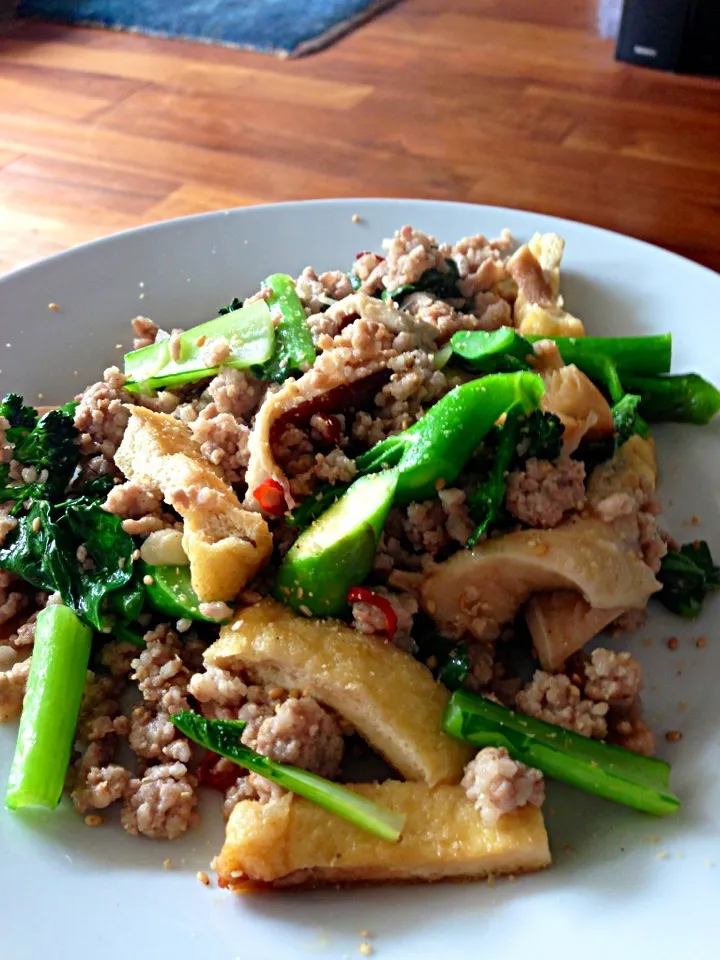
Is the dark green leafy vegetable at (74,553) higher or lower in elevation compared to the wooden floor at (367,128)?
lower

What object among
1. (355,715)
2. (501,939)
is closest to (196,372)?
(355,715)

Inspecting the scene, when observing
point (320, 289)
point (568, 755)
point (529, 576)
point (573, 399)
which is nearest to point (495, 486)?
point (529, 576)

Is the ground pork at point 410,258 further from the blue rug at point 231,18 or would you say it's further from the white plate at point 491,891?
the blue rug at point 231,18

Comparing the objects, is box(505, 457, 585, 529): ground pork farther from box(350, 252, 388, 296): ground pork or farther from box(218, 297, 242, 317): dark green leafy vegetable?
box(218, 297, 242, 317): dark green leafy vegetable

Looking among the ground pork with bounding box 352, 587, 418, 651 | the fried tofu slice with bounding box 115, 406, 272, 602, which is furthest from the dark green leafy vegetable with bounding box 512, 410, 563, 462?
the fried tofu slice with bounding box 115, 406, 272, 602

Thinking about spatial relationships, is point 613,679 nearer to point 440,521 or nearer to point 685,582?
point 685,582

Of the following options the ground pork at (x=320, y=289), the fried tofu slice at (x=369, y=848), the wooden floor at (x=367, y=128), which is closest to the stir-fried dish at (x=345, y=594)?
the fried tofu slice at (x=369, y=848)

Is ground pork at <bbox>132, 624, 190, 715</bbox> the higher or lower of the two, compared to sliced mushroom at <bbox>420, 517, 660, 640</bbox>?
lower
